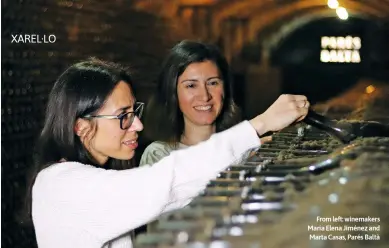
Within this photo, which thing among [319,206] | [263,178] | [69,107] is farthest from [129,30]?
[319,206]

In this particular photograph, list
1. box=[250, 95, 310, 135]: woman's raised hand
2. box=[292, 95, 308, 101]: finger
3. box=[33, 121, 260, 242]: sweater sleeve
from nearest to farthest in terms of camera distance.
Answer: box=[33, 121, 260, 242]: sweater sleeve → box=[250, 95, 310, 135]: woman's raised hand → box=[292, 95, 308, 101]: finger

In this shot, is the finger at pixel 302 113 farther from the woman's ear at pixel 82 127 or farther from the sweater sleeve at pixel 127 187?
the woman's ear at pixel 82 127

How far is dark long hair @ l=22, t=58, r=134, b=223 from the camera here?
0.96 metres

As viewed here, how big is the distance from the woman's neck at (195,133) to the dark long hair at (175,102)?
Answer: 11 mm

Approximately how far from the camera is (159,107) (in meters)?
1.11

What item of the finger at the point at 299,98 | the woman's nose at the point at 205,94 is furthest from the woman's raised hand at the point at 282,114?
the woman's nose at the point at 205,94

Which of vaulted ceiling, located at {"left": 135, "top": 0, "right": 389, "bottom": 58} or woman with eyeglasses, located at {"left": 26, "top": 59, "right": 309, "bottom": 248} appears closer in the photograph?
woman with eyeglasses, located at {"left": 26, "top": 59, "right": 309, "bottom": 248}

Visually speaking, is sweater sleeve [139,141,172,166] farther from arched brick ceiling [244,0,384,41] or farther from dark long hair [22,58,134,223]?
arched brick ceiling [244,0,384,41]

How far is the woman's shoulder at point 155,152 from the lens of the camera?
110cm

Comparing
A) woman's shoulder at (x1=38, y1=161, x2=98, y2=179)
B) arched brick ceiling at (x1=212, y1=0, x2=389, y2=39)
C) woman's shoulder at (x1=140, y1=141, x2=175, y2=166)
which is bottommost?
woman's shoulder at (x1=38, y1=161, x2=98, y2=179)

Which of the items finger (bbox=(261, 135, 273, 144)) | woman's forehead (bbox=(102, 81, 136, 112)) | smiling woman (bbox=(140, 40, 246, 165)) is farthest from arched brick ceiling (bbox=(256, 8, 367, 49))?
woman's forehead (bbox=(102, 81, 136, 112))

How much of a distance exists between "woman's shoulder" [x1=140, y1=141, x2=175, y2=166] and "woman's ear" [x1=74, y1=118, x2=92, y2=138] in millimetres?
159

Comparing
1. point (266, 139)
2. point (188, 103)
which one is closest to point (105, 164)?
point (188, 103)

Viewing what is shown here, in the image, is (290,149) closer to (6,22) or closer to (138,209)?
(138,209)
